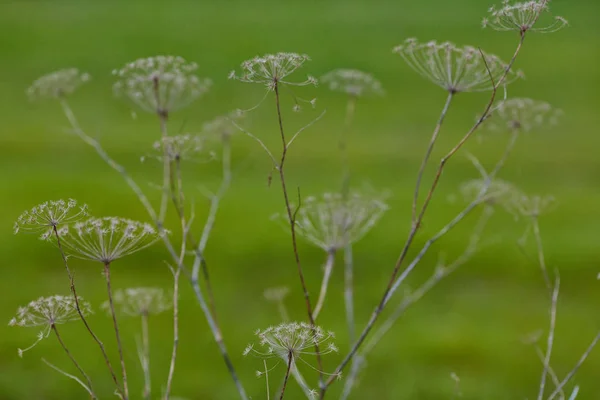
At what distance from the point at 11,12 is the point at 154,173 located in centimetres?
586

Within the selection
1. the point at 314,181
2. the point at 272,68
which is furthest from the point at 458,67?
the point at 314,181

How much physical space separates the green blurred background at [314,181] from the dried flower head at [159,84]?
0.35m

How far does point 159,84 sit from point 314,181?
439cm

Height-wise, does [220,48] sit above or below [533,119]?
below

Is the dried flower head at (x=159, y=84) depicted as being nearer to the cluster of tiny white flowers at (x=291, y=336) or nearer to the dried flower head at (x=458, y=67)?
the dried flower head at (x=458, y=67)

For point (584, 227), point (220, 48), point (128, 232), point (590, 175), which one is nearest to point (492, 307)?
point (584, 227)

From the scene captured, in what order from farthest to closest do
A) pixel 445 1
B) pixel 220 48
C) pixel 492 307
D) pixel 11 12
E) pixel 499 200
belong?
pixel 445 1 < pixel 11 12 < pixel 220 48 < pixel 492 307 < pixel 499 200

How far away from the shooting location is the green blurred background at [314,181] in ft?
12.3

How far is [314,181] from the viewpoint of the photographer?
252 inches

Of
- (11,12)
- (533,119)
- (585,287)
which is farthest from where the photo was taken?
(11,12)

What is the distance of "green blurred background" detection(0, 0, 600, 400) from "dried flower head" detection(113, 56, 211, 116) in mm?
A: 353

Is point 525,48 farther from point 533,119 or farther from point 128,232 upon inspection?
point 128,232

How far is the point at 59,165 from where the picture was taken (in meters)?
6.77

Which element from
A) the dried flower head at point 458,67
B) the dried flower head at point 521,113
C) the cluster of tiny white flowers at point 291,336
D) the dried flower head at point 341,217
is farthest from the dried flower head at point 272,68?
the dried flower head at point 521,113
